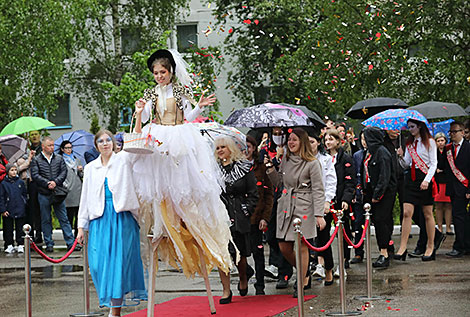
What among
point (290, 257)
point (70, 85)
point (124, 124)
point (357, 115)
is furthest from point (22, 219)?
point (70, 85)

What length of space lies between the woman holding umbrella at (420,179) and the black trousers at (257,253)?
3.26 meters

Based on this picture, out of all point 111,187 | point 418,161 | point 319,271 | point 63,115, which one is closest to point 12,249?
point 319,271

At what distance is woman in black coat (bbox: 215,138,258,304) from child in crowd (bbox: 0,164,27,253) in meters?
7.91

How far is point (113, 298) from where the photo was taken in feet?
27.8

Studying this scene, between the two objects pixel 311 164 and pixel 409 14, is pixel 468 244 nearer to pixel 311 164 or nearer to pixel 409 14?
pixel 311 164

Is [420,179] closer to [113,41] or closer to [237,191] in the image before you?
[237,191]

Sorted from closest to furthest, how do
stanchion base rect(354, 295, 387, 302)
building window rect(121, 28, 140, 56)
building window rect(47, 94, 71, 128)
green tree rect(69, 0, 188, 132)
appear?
stanchion base rect(354, 295, 387, 302) < green tree rect(69, 0, 188, 132) < building window rect(121, 28, 140, 56) < building window rect(47, 94, 71, 128)

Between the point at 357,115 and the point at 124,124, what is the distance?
20.6m

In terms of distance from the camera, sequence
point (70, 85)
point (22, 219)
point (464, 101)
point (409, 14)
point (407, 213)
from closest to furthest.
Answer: point (407, 213) < point (22, 219) < point (409, 14) < point (464, 101) < point (70, 85)

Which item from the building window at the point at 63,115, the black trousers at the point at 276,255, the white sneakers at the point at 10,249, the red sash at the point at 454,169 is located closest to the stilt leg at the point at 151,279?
the black trousers at the point at 276,255

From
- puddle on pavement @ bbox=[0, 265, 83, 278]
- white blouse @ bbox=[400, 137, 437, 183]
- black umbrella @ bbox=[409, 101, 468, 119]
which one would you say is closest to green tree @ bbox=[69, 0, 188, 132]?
black umbrella @ bbox=[409, 101, 468, 119]

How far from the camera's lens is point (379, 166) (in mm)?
12438

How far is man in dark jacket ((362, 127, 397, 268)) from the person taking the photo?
12.3m

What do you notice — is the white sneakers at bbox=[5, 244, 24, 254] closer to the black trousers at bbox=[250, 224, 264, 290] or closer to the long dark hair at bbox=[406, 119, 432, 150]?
the black trousers at bbox=[250, 224, 264, 290]
